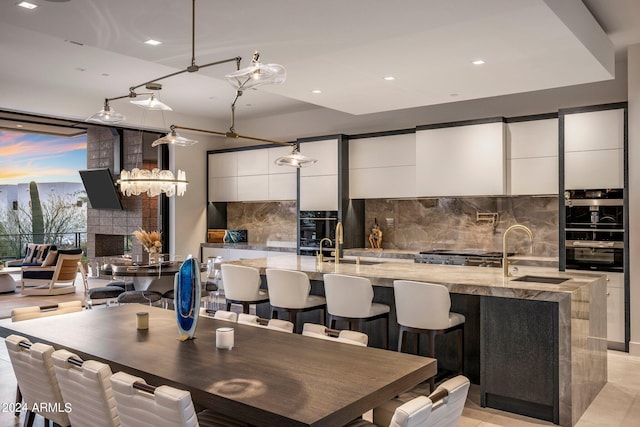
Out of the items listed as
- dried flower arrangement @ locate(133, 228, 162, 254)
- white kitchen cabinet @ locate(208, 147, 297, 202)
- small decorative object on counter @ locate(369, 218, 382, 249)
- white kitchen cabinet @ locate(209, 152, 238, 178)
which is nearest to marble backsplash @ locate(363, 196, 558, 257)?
small decorative object on counter @ locate(369, 218, 382, 249)

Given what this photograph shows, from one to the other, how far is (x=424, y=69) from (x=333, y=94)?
112 centimetres

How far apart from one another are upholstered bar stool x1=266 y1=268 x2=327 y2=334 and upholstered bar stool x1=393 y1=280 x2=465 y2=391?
0.85 metres

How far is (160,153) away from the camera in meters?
8.66

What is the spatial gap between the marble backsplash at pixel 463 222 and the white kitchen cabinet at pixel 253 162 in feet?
6.15

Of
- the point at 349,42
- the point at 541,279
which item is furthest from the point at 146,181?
the point at 541,279

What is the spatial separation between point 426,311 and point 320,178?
4.21m

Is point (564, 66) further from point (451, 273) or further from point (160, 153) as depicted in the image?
point (160, 153)

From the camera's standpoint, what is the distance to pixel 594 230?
208 inches

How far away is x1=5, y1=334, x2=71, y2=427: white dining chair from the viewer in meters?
2.54

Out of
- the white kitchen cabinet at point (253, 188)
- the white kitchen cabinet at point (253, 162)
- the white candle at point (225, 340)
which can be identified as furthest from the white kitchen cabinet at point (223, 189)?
the white candle at point (225, 340)

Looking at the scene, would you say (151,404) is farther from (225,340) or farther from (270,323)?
(270,323)

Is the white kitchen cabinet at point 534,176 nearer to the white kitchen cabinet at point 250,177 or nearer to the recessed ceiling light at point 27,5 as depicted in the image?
the white kitchen cabinet at point 250,177

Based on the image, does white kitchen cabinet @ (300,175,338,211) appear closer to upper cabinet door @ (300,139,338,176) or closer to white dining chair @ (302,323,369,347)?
upper cabinet door @ (300,139,338,176)

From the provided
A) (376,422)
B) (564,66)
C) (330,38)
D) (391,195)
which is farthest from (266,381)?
A: (391,195)
